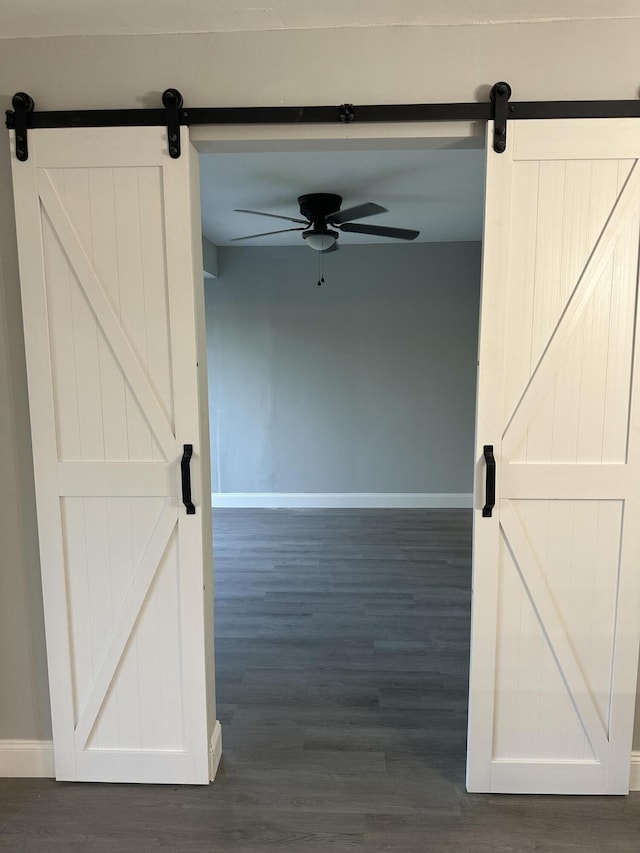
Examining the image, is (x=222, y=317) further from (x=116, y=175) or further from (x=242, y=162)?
(x=116, y=175)

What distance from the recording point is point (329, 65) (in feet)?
5.40

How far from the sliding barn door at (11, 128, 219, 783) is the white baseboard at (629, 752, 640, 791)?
1.49 m

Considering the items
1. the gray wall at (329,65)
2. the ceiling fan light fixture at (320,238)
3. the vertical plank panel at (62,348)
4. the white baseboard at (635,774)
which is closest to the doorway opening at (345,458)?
the gray wall at (329,65)

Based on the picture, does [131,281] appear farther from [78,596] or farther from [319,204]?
[319,204]

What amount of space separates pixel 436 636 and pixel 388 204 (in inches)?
115

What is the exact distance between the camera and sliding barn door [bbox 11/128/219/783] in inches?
66.6

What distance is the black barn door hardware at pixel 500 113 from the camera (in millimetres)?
1589

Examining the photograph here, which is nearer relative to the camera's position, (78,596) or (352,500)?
(78,596)

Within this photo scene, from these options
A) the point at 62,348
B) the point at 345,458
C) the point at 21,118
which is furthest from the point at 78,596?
the point at 345,458

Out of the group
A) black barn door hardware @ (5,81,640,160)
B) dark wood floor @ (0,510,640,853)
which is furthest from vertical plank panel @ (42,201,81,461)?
dark wood floor @ (0,510,640,853)

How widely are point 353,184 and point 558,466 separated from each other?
2.44 metres

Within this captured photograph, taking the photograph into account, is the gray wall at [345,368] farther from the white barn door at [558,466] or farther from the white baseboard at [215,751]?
the white barn door at [558,466]

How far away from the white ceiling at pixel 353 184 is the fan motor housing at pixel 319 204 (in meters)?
0.04

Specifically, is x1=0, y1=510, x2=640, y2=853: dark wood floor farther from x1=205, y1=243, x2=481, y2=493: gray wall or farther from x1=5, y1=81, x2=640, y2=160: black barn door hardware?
x1=5, y1=81, x2=640, y2=160: black barn door hardware
